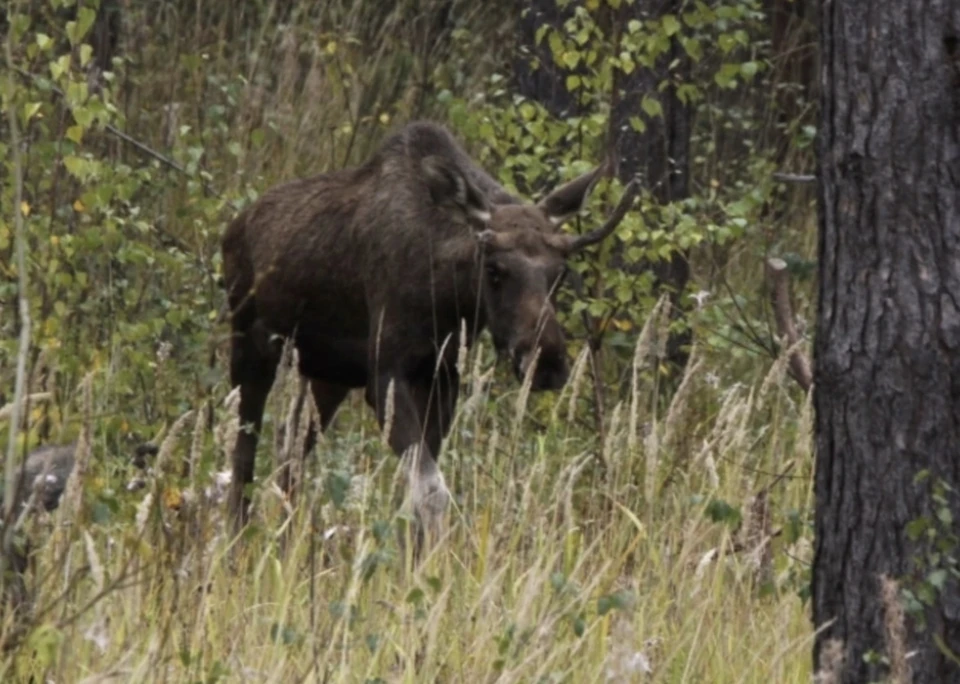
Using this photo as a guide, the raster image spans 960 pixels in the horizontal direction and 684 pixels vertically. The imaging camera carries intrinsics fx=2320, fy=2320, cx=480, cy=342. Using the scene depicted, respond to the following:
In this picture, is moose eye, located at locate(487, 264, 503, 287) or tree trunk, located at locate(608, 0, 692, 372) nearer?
moose eye, located at locate(487, 264, 503, 287)

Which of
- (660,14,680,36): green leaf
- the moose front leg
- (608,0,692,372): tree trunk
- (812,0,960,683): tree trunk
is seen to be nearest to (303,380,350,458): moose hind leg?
the moose front leg

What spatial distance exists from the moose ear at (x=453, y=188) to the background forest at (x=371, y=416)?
17cm

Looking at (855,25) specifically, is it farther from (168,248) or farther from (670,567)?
(168,248)

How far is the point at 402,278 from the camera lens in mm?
8625

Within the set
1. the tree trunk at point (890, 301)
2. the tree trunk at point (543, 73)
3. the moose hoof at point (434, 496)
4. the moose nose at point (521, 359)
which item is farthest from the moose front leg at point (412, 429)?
the tree trunk at point (890, 301)

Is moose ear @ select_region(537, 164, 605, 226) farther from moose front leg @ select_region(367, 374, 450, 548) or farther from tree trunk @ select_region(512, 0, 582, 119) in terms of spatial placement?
tree trunk @ select_region(512, 0, 582, 119)

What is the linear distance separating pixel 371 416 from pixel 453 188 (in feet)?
5.07

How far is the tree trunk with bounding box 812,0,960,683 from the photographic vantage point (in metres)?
4.36

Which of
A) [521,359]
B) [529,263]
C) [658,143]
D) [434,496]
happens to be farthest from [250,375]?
[434,496]

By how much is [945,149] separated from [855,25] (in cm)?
30

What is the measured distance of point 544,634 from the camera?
Answer: 14.3 ft

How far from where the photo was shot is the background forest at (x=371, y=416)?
469cm

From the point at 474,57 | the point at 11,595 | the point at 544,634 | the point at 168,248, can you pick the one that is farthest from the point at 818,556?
the point at 474,57

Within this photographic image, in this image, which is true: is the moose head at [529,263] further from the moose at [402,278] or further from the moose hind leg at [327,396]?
the moose hind leg at [327,396]
